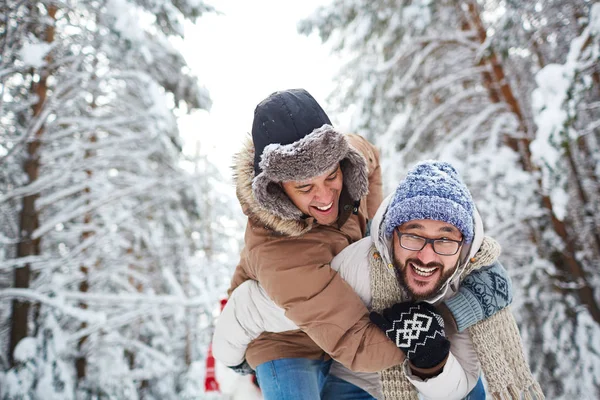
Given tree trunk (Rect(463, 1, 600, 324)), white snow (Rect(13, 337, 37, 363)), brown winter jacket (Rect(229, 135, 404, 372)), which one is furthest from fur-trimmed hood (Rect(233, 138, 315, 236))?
tree trunk (Rect(463, 1, 600, 324))

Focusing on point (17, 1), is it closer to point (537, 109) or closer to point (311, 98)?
point (311, 98)

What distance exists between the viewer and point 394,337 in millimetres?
1919

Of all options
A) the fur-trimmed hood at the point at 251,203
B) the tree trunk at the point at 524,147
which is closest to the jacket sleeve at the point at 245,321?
the fur-trimmed hood at the point at 251,203

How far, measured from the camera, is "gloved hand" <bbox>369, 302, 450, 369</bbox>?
1.83m

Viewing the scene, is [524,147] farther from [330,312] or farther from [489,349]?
[330,312]

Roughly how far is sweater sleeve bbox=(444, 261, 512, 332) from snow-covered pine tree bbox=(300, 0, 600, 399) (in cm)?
348

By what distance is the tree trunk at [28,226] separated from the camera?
500 cm

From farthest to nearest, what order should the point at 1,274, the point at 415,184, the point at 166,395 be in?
the point at 166,395 → the point at 1,274 → the point at 415,184

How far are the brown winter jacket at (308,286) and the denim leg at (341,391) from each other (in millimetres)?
172

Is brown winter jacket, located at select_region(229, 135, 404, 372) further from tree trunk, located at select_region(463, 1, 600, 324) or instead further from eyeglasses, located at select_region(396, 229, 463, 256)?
tree trunk, located at select_region(463, 1, 600, 324)

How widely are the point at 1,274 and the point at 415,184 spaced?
5.74 metres

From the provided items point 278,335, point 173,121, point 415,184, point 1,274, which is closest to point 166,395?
point 1,274

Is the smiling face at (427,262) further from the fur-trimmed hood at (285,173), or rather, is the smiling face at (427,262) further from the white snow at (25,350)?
the white snow at (25,350)

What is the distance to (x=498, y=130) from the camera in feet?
18.9
